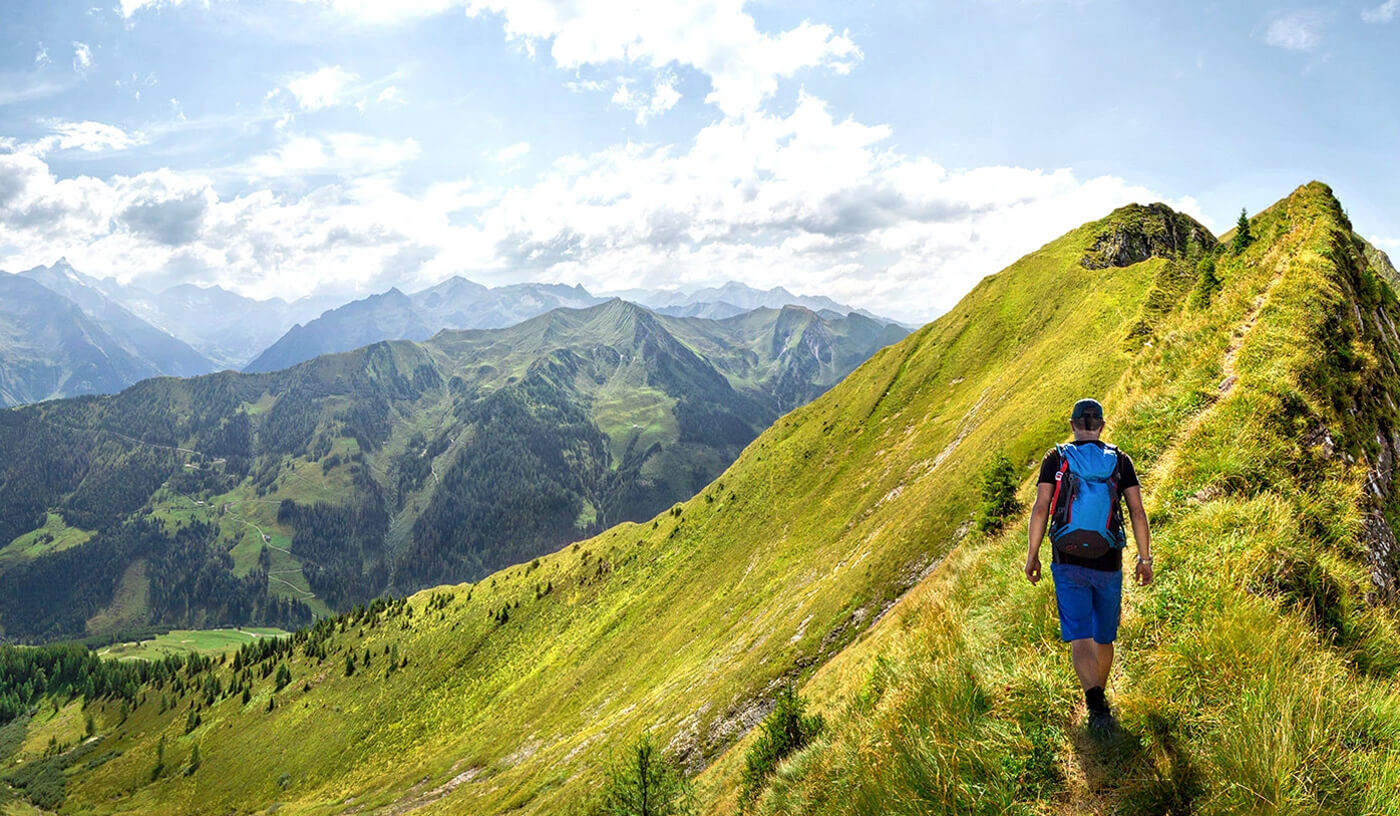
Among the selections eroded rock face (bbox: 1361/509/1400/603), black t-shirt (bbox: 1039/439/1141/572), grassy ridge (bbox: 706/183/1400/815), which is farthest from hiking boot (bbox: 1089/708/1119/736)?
eroded rock face (bbox: 1361/509/1400/603)

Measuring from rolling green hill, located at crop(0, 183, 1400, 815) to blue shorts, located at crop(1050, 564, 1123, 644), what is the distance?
2.47 feet

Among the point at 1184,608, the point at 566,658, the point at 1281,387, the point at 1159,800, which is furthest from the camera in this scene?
the point at 566,658

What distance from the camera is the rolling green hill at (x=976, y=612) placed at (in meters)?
6.67

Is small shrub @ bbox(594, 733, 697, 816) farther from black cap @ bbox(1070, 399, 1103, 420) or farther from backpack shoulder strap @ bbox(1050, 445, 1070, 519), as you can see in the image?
black cap @ bbox(1070, 399, 1103, 420)

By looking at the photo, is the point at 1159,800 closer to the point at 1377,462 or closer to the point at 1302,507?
the point at 1302,507

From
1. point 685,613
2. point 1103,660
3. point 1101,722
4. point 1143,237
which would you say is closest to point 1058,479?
point 1103,660

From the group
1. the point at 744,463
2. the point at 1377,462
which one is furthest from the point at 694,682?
the point at 744,463

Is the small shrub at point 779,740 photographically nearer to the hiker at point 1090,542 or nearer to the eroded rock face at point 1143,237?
the hiker at point 1090,542

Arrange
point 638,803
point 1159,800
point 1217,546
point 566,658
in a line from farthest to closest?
point 566,658 → point 638,803 → point 1217,546 → point 1159,800

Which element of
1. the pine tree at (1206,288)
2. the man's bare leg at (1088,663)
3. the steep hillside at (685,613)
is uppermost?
the pine tree at (1206,288)

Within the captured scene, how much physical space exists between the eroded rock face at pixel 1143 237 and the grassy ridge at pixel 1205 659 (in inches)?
3749

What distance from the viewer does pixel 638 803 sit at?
2095 centimetres

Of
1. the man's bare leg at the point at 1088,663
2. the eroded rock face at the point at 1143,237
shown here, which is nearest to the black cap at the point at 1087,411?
the man's bare leg at the point at 1088,663

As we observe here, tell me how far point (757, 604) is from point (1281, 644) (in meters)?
58.4
